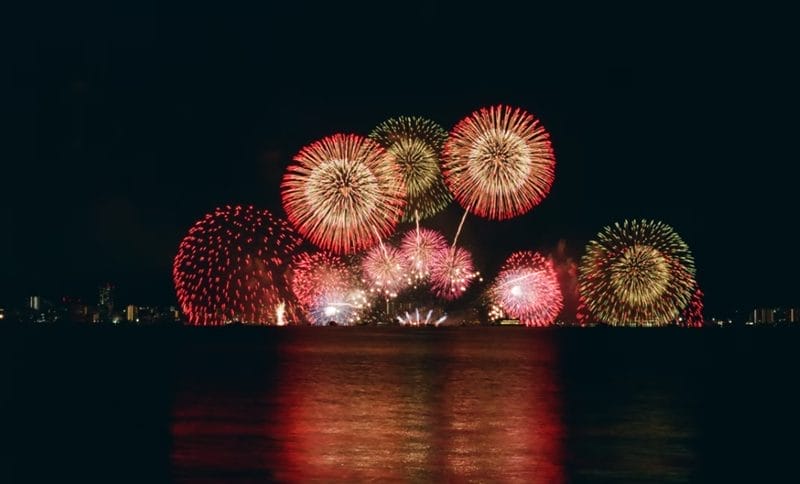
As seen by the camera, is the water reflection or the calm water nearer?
the water reflection

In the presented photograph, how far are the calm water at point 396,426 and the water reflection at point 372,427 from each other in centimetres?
7

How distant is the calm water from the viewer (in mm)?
26828

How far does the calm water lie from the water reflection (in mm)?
74

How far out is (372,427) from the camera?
35812 mm

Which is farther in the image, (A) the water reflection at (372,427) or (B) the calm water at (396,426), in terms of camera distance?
(B) the calm water at (396,426)

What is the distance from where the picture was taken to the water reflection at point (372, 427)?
2644 centimetres

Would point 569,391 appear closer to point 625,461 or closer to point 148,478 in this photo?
point 625,461

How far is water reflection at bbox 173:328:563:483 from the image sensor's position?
26438 millimetres

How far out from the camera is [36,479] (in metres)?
25.3

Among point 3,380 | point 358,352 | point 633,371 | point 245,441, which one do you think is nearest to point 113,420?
point 245,441

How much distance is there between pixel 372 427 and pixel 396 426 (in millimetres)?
894

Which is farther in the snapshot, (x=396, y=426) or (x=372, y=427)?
(x=396, y=426)

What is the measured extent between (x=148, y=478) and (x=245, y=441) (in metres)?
6.77

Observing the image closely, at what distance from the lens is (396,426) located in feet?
119
